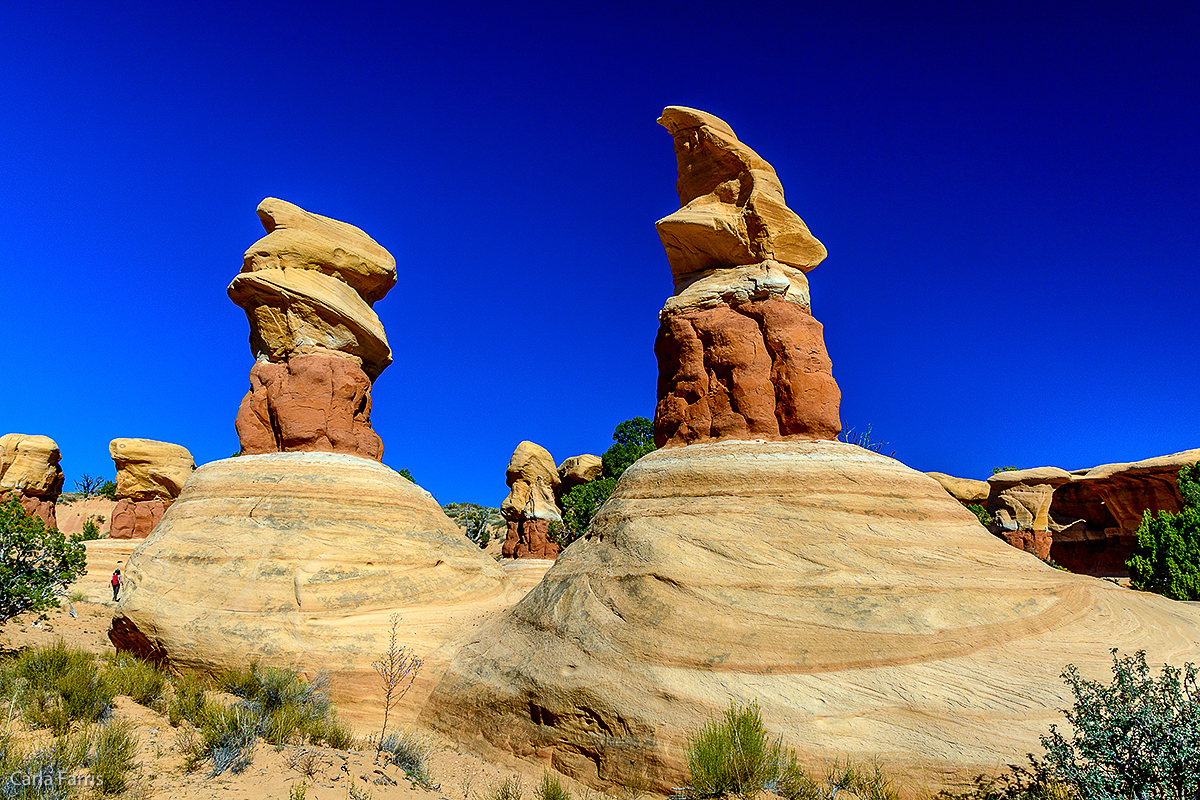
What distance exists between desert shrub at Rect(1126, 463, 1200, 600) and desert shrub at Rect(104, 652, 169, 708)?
75.4 ft

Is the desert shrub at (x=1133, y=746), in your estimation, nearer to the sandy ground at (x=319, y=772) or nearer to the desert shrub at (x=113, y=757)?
the sandy ground at (x=319, y=772)

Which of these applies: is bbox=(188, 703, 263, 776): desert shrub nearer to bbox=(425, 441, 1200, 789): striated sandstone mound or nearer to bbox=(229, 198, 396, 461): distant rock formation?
bbox=(425, 441, 1200, 789): striated sandstone mound

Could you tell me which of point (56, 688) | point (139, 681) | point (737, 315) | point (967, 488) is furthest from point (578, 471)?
point (56, 688)

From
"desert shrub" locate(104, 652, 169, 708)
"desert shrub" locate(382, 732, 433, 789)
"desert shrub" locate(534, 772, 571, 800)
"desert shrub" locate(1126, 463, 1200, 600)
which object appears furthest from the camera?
"desert shrub" locate(1126, 463, 1200, 600)

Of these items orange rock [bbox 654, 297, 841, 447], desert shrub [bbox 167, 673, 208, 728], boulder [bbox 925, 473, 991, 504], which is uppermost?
boulder [bbox 925, 473, 991, 504]

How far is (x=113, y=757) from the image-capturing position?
6.52 m

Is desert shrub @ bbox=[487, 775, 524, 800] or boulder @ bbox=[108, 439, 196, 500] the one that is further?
boulder @ bbox=[108, 439, 196, 500]

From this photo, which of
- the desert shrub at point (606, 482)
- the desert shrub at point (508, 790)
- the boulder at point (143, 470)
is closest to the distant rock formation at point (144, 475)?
the boulder at point (143, 470)

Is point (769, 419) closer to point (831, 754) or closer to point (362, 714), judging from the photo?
point (831, 754)

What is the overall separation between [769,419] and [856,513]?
2222mm

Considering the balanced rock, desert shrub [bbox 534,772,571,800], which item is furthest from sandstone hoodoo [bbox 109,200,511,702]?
the balanced rock

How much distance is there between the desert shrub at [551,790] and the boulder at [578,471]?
3103cm

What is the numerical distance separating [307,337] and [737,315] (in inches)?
369

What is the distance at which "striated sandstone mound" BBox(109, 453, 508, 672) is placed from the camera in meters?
10.4
